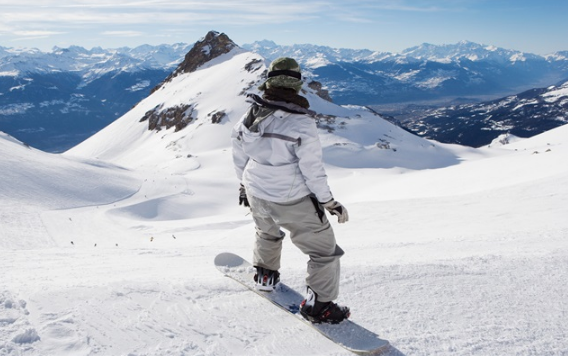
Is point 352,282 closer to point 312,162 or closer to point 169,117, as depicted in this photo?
point 312,162

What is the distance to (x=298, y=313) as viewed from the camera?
14.1 feet

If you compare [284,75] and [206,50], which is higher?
[206,50]

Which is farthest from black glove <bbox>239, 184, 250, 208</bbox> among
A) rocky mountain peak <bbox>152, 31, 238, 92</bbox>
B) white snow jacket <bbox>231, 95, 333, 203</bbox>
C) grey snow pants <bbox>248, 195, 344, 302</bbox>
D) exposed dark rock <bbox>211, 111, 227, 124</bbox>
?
rocky mountain peak <bbox>152, 31, 238, 92</bbox>

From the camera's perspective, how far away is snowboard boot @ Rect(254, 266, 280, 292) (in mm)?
4664

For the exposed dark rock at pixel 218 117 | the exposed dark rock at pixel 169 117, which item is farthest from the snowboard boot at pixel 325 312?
the exposed dark rock at pixel 169 117

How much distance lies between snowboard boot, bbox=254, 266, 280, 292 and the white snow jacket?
963 mm

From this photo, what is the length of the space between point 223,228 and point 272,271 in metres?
12.4

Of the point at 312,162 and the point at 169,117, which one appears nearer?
the point at 312,162

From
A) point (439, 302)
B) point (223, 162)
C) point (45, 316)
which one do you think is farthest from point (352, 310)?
point (223, 162)

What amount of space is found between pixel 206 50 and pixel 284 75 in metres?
105

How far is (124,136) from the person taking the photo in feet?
257

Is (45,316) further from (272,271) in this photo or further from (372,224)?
(372,224)

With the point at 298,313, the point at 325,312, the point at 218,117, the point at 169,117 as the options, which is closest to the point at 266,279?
the point at 298,313

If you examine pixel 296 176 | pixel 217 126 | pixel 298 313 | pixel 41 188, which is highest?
pixel 296 176
